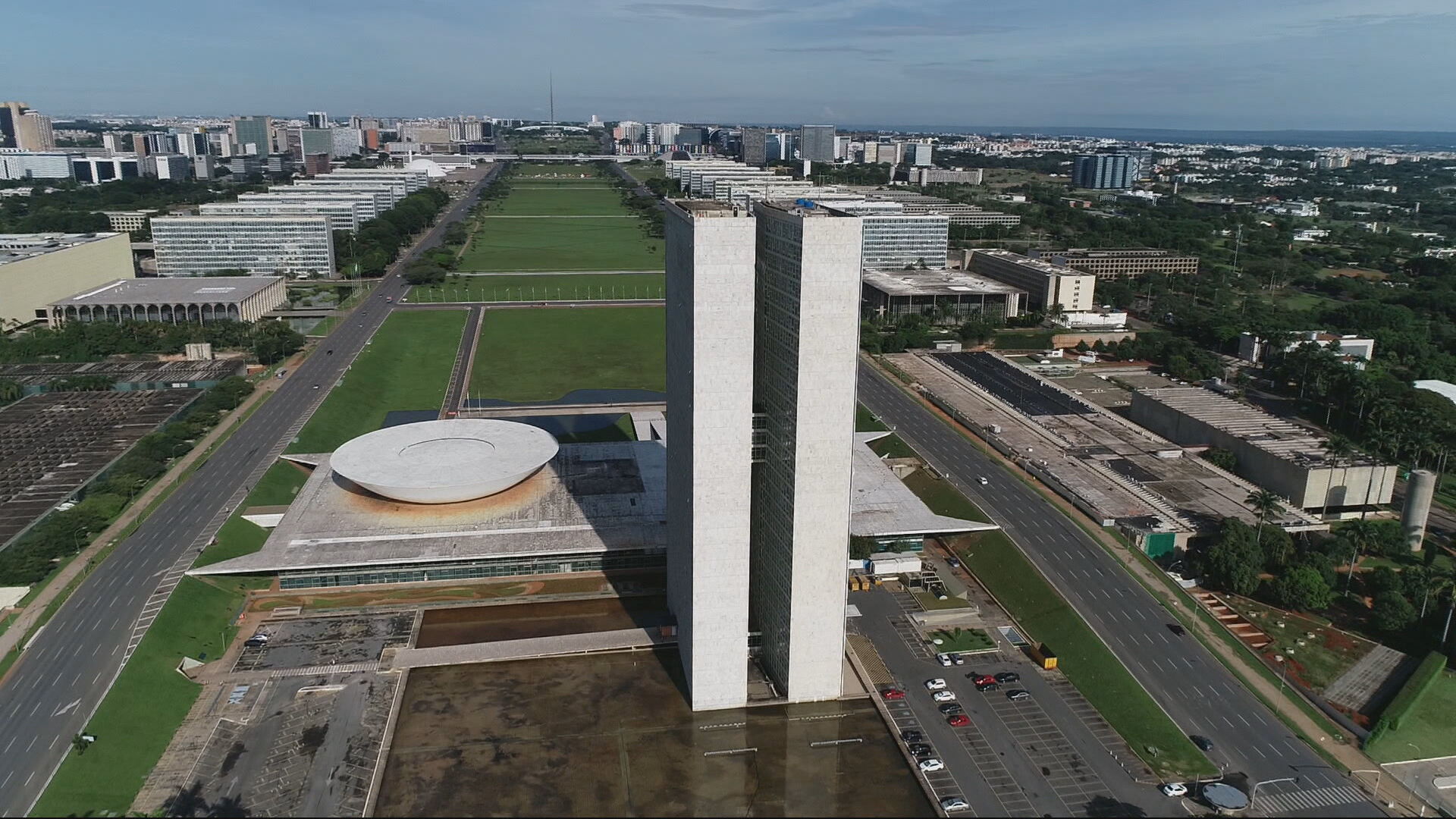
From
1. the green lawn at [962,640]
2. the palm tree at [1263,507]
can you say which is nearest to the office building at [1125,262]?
the palm tree at [1263,507]

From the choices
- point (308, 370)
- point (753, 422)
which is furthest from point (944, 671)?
point (308, 370)

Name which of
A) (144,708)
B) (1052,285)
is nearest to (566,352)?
(1052,285)

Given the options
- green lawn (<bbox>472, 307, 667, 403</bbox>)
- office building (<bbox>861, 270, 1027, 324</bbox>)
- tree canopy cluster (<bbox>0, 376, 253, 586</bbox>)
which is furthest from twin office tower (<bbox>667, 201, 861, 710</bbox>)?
Result: office building (<bbox>861, 270, 1027, 324</bbox>)

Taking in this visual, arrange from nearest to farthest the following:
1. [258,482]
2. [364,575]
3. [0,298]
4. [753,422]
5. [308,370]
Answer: [753,422], [364,575], [258,482], [308,370], [0,298]

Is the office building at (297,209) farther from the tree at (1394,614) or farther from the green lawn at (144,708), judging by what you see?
the tree at (1394,614)

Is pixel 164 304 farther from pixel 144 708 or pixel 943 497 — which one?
pixel 943 497

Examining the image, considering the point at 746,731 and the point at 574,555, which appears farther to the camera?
the point at 574,555

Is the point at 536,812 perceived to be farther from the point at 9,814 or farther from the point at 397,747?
the point at 9,814
